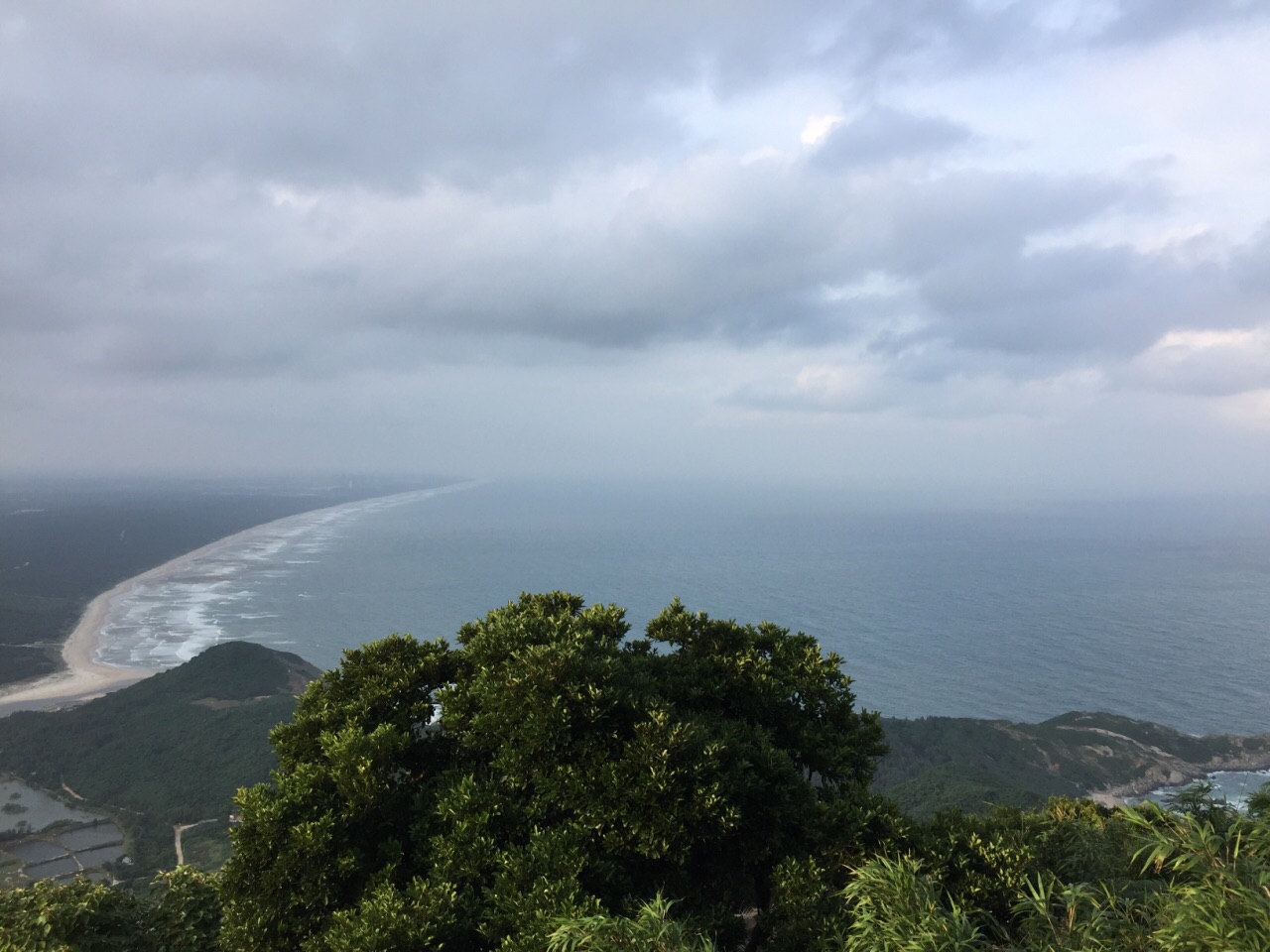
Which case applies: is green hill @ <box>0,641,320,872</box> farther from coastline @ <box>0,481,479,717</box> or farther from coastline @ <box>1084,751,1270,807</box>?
coastline @ <box>1084,751,1270,807</box>

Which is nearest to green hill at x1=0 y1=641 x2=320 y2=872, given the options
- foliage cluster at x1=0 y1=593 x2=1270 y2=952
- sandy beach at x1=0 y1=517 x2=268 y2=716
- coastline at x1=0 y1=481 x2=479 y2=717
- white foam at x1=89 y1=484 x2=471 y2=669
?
coastline at x1=0 y1=481 x2=479 y2=717

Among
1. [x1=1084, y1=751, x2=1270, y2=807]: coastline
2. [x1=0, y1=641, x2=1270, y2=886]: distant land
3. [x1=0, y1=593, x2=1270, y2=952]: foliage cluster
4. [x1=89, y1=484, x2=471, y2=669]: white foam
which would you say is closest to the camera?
[x1=0, y1=593, x2=1270, y2=952]: foliage cluster

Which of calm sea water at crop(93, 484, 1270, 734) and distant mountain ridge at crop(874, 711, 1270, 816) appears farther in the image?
calm sea water at crop(93, 484, 1270, 734)

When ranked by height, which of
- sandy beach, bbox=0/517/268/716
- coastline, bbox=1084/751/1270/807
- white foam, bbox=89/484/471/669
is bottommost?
coastline, bbox=1084/751/1270/807

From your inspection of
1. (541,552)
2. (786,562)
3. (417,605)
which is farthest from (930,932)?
(541,552)

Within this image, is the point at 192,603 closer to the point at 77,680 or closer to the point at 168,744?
the point at 77,680

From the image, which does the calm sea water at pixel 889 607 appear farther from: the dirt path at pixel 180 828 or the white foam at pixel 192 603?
the dirt path at pixel 180 828

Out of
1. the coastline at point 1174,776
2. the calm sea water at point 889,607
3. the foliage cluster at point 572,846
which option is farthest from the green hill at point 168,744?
the coastline at point 1174,776
